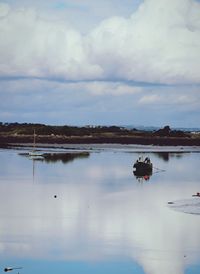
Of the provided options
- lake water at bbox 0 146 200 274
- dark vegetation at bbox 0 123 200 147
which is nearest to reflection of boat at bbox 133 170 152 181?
lake water at bbox 0 146 200 274

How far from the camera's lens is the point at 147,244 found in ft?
77.1

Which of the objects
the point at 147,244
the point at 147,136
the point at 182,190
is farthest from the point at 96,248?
the point at 147,136

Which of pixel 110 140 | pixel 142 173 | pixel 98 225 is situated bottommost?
pixel 98 225

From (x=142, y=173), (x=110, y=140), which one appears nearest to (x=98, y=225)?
(x=142, y=173)

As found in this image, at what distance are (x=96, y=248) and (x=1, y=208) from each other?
990 centimetres

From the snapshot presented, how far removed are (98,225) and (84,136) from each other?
325 ft

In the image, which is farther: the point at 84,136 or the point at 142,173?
the point at 84,136

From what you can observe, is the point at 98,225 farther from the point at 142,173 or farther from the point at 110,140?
the point at 110,140

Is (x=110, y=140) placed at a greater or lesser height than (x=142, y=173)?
greater

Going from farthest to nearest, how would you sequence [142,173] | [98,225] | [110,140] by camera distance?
[110,140] → [142,173] → [98,225]

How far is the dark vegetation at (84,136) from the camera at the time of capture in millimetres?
117500

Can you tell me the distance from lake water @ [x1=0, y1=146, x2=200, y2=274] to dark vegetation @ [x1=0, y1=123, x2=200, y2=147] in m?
67.4

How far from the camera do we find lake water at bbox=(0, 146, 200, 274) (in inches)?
828

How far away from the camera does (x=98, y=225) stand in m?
27.1
